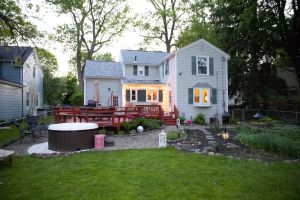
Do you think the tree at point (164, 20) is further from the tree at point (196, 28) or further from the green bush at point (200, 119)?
the green bush at point (200, 119)

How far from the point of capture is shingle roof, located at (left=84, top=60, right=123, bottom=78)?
24.4 metres

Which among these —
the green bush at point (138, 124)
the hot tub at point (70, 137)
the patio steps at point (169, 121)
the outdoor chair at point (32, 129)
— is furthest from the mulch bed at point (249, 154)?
the outdoor chair at point (32, 129)

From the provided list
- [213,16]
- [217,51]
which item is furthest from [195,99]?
[213,16]

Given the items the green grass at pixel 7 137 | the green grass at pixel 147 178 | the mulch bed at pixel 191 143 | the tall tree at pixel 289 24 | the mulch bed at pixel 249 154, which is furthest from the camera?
the tall tree at pixel 289 24

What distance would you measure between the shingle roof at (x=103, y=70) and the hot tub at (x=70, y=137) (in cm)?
1431

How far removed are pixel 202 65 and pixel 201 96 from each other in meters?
2.42

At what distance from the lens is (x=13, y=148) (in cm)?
1026

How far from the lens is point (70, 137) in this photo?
9.88 m

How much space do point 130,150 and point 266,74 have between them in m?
18.4

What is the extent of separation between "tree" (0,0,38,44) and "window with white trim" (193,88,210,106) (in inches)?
502

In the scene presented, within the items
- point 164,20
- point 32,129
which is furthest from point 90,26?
point 32,129

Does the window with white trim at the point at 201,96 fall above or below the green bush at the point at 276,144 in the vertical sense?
above

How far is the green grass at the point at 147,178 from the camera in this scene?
5.28 meters

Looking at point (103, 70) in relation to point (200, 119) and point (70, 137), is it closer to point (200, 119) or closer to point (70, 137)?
point (200, 119)
